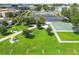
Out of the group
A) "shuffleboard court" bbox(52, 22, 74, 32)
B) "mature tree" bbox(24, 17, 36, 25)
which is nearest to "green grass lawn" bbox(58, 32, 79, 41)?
"shuffleboard court" bbox(52, 22, 74, 32)

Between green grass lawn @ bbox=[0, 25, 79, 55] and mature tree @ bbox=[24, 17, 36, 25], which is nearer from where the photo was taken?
green grass lawn @ bbox=[0, 25, 79, 55]

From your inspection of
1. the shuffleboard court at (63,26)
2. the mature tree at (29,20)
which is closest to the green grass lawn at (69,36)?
the shuffleboard court at (63,26)

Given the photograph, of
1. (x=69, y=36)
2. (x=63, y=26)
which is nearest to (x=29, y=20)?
(x=63, y=26)

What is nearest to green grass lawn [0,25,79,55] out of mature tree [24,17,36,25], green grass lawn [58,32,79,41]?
green grass lawn [58,32,79,41]

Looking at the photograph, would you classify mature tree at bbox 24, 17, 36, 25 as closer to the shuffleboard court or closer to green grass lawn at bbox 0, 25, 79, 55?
green grass lawn at bbox 0, 25, 79, 55

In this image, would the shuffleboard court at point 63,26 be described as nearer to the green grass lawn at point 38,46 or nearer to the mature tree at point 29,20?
the green grass lawn at point 38,46

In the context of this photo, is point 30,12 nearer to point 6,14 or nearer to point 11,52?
point 6,14

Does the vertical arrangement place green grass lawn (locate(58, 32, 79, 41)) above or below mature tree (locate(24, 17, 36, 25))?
below

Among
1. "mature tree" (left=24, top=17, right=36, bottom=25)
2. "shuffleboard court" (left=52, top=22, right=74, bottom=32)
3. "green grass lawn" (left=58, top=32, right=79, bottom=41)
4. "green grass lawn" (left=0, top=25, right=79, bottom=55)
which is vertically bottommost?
"green grass lawn" (left=0, top=25, right=79, bottom=55)

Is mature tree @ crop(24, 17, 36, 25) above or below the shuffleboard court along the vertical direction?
above

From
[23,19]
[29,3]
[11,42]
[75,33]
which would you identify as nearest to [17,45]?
[11,42]
